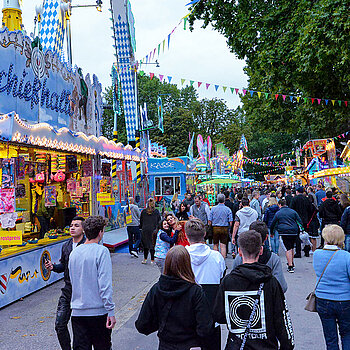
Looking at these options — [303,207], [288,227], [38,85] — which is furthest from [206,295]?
[303,207]

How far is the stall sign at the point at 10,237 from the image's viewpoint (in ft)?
24.2

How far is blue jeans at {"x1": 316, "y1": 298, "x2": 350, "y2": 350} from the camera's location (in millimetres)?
3797

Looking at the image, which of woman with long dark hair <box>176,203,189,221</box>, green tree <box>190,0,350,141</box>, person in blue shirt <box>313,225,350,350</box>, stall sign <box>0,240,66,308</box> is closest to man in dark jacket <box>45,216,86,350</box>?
person in blue shirt <box>313,225,350,350</box>

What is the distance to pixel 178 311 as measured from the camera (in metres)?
2.87

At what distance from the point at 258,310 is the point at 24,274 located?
6.13 meters

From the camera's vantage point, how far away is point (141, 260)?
37.1 ft

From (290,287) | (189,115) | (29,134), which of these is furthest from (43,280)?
(189,115)

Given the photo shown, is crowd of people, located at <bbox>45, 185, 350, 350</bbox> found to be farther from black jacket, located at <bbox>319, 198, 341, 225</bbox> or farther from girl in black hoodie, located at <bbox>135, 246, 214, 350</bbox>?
black jacket, located at <bbox>319, 198, 341, 225</bbox>

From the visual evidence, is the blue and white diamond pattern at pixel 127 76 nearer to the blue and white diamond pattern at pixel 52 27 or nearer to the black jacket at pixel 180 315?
the blue and white diamond pattern at pixel 52 27

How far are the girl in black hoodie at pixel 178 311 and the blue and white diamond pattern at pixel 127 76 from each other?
1713 cm

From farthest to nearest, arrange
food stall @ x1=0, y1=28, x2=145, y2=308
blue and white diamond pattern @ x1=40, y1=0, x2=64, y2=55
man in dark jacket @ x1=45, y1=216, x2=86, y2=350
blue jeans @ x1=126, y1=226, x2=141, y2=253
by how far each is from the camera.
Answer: blue and white diamond pattern @ x1=40, y1=0, x2=64, y2=55, blue jeans @ x1=126, y1=226, x2=141, y2=253, food stall @ x1=0, y1=28, x2=145, y2=308, man in dark jacket @ x1=45, y1=216, x2=86, y2=350

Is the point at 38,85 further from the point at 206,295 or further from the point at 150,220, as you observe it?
the point at 206,295

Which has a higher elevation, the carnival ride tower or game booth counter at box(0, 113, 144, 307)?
the carnival ride tower

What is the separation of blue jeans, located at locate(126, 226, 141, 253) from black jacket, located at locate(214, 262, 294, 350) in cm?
887
